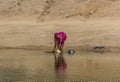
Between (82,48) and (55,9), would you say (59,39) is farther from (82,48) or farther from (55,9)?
(55,9)

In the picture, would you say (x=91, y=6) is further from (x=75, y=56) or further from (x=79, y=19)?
(x=75, y=56)

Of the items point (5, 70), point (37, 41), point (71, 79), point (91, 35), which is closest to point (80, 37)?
point (91, 35)

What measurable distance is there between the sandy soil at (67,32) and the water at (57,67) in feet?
4.27

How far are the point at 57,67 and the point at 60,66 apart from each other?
18cm

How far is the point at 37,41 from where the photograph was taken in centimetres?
2273

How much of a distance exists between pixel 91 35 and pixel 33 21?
16.0ft

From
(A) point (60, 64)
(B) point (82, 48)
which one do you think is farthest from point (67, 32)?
(A) point (60, 64)

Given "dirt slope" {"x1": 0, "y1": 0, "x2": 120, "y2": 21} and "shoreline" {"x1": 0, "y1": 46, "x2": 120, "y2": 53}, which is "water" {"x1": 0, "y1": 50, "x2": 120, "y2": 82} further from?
"dirt slope" {"x1": 0, "y1": 0, "x2": 120, "y2": 21}

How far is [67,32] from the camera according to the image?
2297cm

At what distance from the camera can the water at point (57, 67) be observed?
14.3 metres

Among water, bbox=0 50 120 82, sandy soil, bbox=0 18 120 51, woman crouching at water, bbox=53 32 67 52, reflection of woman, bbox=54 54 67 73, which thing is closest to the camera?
water, bbox=0 50 120 82

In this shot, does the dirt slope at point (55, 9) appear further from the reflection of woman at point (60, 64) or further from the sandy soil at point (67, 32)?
the reflection of woman at point (60, 64)

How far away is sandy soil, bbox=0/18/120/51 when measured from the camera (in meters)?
21.6

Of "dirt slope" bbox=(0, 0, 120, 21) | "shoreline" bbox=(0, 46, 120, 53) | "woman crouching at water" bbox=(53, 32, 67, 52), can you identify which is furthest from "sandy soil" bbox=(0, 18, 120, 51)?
"woman crouching at water" bbox=(53, 32, 67, 52)
